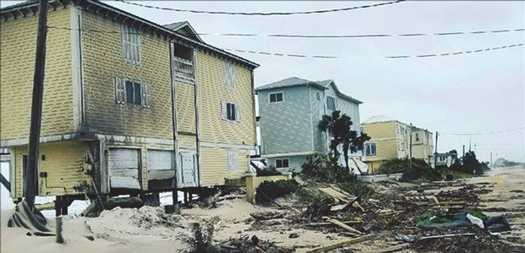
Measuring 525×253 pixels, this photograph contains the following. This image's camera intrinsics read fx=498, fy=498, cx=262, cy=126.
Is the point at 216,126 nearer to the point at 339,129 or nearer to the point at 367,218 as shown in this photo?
the point at 367,218

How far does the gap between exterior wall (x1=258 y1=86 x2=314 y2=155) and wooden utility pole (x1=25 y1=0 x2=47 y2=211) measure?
35.3m

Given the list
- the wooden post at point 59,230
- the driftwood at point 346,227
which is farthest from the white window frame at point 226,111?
the wooden post at point 59,230

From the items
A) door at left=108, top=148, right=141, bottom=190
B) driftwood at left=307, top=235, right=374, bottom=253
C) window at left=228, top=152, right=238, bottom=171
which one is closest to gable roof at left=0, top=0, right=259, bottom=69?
door at left=108, top=148, right=141, bottom=190

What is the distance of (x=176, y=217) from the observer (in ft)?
64.0

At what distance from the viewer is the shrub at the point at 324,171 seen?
118 feet

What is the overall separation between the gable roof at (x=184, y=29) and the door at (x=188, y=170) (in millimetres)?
6242

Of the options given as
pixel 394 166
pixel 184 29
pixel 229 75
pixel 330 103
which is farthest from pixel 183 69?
pixel 394 166

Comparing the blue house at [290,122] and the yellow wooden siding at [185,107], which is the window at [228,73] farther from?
the blue house at [290,122]

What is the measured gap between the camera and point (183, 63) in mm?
25234

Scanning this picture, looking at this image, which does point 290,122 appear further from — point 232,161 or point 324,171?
point 232,161

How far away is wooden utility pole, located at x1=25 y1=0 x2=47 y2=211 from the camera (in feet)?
24.0

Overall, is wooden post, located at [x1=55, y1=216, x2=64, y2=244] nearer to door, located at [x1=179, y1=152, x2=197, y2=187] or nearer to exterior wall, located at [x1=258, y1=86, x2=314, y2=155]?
door, located at [x1=179, y1=152, x2=197, y2=187]

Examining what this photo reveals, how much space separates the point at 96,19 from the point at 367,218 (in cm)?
1274

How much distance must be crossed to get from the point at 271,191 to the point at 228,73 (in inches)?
313
